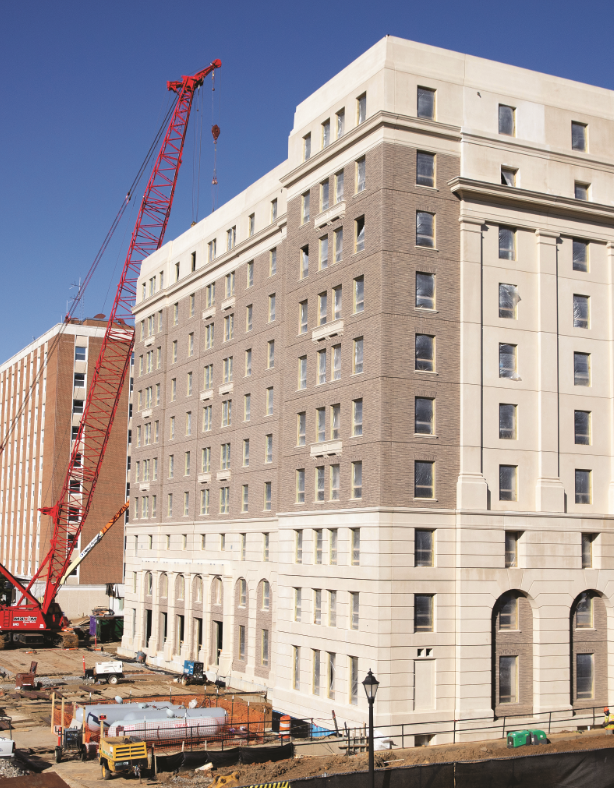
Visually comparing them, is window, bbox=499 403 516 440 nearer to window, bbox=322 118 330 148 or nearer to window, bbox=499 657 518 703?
window, bbox=499 657 518 703

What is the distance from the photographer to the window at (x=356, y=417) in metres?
52.1

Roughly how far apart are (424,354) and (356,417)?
5.19m

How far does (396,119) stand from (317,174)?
7.91 m

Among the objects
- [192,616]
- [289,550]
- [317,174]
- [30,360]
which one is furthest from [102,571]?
[317,174]

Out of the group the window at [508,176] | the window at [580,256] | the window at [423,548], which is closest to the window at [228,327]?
the window at [508,176]

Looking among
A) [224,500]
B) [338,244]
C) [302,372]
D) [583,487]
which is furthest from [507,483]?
[224,500]

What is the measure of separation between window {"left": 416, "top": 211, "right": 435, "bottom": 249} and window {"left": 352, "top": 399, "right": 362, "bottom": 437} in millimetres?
9355

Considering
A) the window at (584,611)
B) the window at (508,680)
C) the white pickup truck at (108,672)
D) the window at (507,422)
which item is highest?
the window at (507,422)

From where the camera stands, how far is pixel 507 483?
51.4m

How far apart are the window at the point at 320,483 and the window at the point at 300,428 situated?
2722 millimetres

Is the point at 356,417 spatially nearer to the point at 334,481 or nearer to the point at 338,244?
the point at 334,481

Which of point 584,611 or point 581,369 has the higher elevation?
point 581,369

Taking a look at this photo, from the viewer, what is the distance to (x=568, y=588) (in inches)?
2019

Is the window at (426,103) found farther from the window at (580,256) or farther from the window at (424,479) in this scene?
the window at (424,479)
